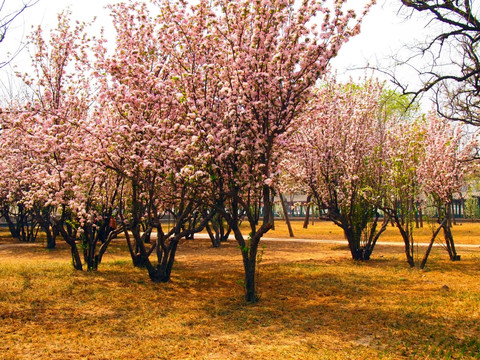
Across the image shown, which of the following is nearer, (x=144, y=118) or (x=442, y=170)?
(x=144, y=118)

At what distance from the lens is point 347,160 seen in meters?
15.5

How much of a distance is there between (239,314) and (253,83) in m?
4.29

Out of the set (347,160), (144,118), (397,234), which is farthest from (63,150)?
(397,234)

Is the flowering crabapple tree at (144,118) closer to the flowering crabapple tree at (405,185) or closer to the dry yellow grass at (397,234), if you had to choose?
the flowering crabapple tree at (405,185)

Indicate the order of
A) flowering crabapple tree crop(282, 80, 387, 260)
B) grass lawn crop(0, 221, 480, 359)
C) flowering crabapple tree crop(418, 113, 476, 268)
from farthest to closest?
flowering crabapple tree crop(282, 80, 387, 260), flowering crabapple tree crop(418, 113, 476, 268), grass lawn crop(0, 221, 480, 359)

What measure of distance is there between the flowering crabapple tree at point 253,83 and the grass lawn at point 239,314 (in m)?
1.65

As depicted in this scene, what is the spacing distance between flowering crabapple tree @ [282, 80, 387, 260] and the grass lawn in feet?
8.93

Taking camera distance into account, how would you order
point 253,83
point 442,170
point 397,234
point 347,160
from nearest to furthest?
point 253,83 → point 442,170 → point 347,160 → point 397,234

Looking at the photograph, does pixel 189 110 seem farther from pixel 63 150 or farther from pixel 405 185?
pixel 405 185

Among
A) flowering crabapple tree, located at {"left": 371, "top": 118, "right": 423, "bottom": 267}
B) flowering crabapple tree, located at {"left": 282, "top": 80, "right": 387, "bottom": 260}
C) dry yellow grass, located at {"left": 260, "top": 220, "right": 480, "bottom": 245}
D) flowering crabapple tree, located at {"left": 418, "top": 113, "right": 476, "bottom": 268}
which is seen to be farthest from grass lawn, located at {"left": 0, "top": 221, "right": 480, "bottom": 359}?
dry yellow grass, located at {"left": 260, "top": 220, "right": 480, "bottom": 245}

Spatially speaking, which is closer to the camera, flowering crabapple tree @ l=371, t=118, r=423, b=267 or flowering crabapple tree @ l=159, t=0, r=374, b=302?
flowering crabapple tree @ l=159, t=0, r=374, b=302

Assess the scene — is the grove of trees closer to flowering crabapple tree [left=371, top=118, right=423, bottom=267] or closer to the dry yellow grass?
flowering crabapple tree [left=371, top=118, right=423, bottom=267]

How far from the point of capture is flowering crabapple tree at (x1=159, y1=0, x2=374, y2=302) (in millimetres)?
7824

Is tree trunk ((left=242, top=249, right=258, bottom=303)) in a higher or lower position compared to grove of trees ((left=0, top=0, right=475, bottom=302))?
lower
